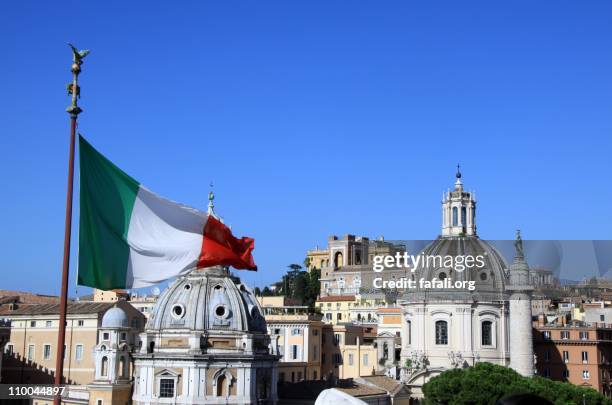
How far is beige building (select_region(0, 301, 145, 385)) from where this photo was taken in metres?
61.7

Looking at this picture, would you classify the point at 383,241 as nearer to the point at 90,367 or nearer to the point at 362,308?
the point at 362,308

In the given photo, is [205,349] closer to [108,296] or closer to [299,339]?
[299,339]

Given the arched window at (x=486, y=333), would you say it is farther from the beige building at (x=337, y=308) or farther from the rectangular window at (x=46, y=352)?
the beige building at (x=337, y=308)

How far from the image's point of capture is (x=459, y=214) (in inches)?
2766

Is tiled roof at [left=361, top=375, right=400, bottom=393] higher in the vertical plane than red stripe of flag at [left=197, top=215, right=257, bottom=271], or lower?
lower

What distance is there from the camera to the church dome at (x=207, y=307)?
161 feet

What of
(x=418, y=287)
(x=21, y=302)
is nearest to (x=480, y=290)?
(x=418, y=287)

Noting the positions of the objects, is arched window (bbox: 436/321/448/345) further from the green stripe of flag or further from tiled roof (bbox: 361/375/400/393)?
the green stripe of flag

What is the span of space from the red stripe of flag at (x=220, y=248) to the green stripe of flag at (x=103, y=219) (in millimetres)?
2379

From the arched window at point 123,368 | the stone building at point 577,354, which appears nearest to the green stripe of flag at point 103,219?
the arched window at point 123,368

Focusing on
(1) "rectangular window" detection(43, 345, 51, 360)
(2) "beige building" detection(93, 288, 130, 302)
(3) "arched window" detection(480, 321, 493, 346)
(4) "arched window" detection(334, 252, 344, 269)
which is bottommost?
(1) "rectangular window" detection(43, 345, 51, 360)

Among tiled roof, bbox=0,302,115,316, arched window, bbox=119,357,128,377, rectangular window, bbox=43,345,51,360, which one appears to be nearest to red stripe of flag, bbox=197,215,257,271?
arched window, bbox=119,357,128,377

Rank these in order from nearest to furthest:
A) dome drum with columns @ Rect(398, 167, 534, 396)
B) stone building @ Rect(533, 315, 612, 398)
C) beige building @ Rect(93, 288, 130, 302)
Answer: dome drum with columns @ Rect(398, 167, 534, 396) < stone building @ Rect(533, 315, 612, 398) < beige building @ Rect(93, 288, 130, 302)

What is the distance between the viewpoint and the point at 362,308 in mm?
94812
